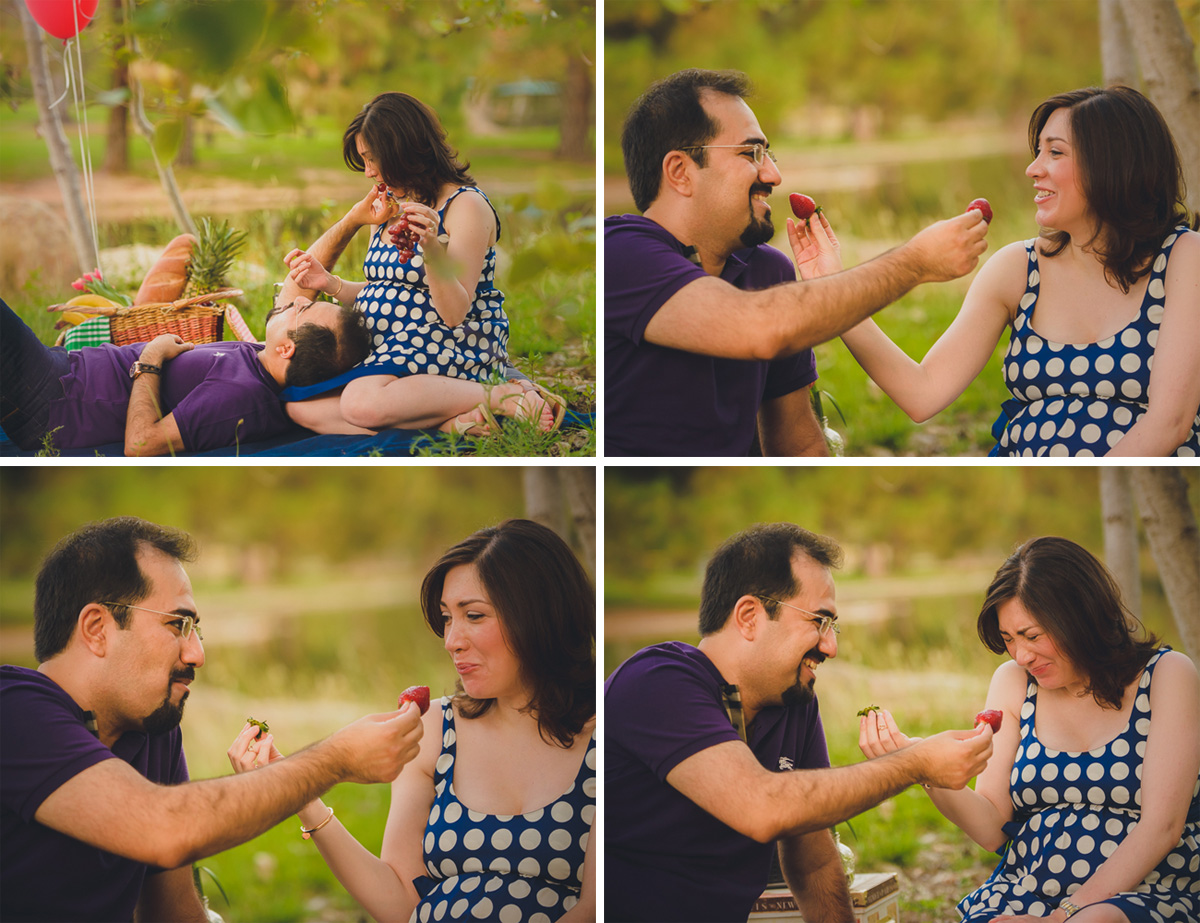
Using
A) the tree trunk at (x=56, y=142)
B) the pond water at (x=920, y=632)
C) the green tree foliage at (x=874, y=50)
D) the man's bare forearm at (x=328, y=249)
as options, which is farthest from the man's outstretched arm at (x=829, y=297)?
the tree trunk at (x=56, y=142)

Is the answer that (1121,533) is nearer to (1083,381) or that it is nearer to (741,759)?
(1083,381)

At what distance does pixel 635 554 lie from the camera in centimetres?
320

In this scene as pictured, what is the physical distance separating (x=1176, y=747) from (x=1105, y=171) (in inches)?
53.1

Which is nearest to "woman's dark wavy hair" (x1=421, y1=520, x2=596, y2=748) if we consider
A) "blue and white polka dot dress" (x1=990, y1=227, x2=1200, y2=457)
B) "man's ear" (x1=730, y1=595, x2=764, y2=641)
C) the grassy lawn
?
the grassy lawn

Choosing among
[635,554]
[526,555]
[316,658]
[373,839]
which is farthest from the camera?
[316,658]

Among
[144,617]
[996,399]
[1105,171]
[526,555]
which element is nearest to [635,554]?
[526,555]

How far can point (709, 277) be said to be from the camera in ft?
8.04

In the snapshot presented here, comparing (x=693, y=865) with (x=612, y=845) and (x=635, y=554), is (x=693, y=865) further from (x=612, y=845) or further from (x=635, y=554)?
(x=635, y=554)

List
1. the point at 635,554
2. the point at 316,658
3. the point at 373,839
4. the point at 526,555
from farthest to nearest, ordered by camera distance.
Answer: the point at 316,658 → the point at 373,839 → the point at 635,554 → the point at 526,555

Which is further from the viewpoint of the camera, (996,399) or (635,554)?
(996,399)

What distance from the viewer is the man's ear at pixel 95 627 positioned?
2.42 meters

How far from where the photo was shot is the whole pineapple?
2900mm

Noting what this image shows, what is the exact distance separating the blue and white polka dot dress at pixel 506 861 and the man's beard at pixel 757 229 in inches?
53.8

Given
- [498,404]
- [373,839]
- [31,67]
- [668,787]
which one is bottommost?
[373,839]
